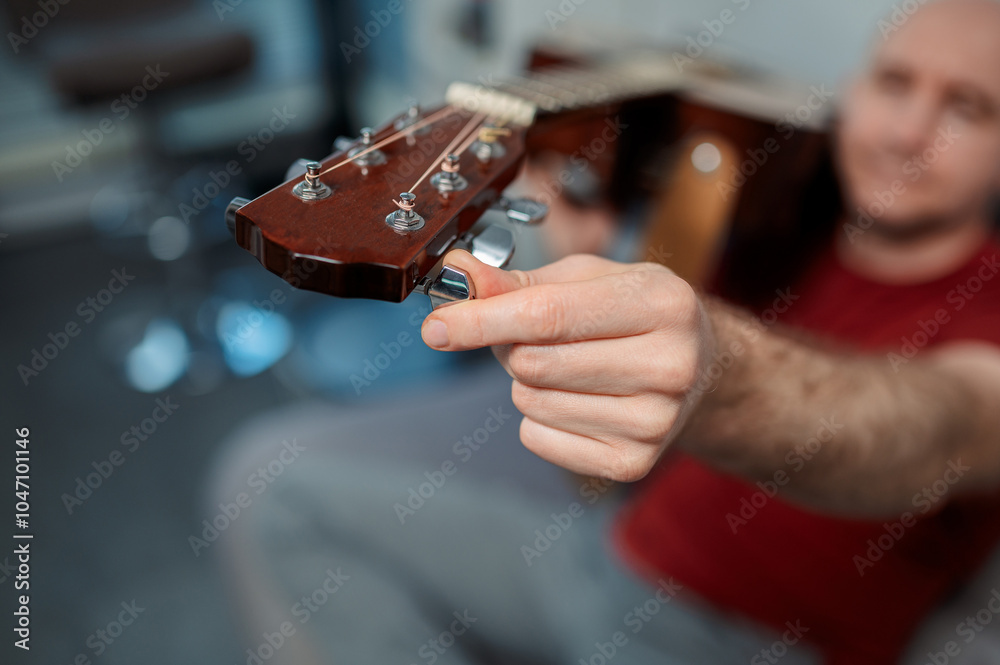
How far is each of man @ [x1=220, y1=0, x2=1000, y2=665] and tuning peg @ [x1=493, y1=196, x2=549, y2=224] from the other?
0.63 feet

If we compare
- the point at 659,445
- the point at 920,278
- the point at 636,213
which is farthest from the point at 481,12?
the point at 659,445

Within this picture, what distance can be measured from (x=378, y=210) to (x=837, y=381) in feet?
1.82

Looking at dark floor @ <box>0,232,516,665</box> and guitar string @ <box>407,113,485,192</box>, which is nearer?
guitar string @ <box>407,113,485,192</box>

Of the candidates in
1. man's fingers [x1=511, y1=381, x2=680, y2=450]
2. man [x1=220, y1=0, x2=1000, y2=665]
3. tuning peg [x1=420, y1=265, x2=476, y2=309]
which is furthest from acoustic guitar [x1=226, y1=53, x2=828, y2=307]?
man [x1=220, y1=0, x2=1000, y2=665]

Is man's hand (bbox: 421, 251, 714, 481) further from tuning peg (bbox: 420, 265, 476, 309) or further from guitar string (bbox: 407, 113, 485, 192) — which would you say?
guitar string (bbox: 407, 113, 485, 192)

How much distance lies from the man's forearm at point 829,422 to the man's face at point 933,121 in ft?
1.36

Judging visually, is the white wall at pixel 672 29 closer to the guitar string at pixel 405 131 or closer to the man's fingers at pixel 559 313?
the guitar string at pixel 405 131

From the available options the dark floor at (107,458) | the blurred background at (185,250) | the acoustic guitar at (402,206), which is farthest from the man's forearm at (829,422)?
the dark floor at (107,458)

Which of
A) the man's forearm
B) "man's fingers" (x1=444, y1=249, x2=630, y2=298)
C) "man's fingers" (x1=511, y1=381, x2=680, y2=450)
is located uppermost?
"man's fingers" (x1=444, y1=249, x2=630, y2=298)

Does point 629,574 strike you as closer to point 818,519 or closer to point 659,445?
point 818,519

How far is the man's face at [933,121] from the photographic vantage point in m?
0.99

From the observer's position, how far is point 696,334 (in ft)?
1.67

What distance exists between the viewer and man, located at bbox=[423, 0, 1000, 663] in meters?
0.50

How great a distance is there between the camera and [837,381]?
73cm
